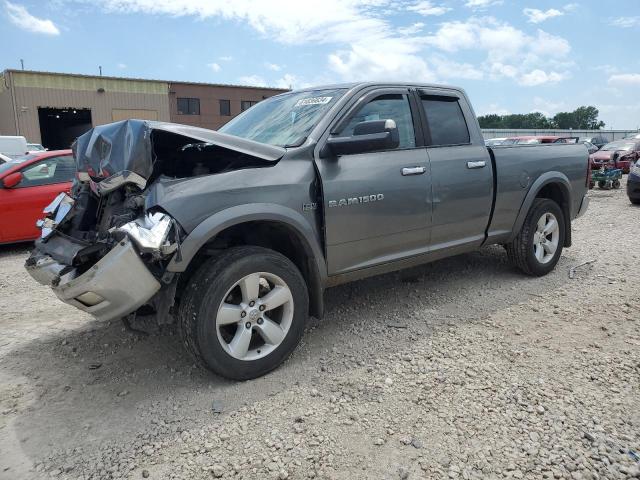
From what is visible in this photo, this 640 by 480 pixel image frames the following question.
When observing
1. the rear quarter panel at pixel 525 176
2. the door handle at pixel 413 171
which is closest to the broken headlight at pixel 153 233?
the door handle at pixel 413 171

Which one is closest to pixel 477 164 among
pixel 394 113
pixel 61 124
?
pixel 394 113

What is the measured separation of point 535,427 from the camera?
8.60 feet

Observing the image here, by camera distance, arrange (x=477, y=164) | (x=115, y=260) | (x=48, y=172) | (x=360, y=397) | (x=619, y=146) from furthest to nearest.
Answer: (x=619, y=146) → (x=48, y=172) → (x=477, y=164) → (x=360, y=397) → (x=115, y=260)

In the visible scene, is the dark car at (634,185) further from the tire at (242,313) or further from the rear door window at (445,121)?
the tire at (242,313)

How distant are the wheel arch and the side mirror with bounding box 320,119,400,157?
21.5 inches

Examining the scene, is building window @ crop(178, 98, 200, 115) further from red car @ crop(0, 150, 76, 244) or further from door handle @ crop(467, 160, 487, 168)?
door handle @ crop(467, 160, 487, 168)

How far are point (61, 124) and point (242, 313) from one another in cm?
5359

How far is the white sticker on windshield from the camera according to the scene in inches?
149

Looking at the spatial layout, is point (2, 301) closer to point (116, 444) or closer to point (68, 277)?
point (68, 277)

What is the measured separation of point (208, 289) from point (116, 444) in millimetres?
939

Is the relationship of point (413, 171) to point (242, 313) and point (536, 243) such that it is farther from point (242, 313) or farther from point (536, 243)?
point (536, 243)

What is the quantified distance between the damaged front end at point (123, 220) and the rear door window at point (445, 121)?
1667 mm

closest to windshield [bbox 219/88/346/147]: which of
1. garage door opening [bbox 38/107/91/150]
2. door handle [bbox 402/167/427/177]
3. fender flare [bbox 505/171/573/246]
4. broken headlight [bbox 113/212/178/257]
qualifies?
door handle [bbox 402/167/427/177]

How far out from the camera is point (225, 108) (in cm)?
5047
